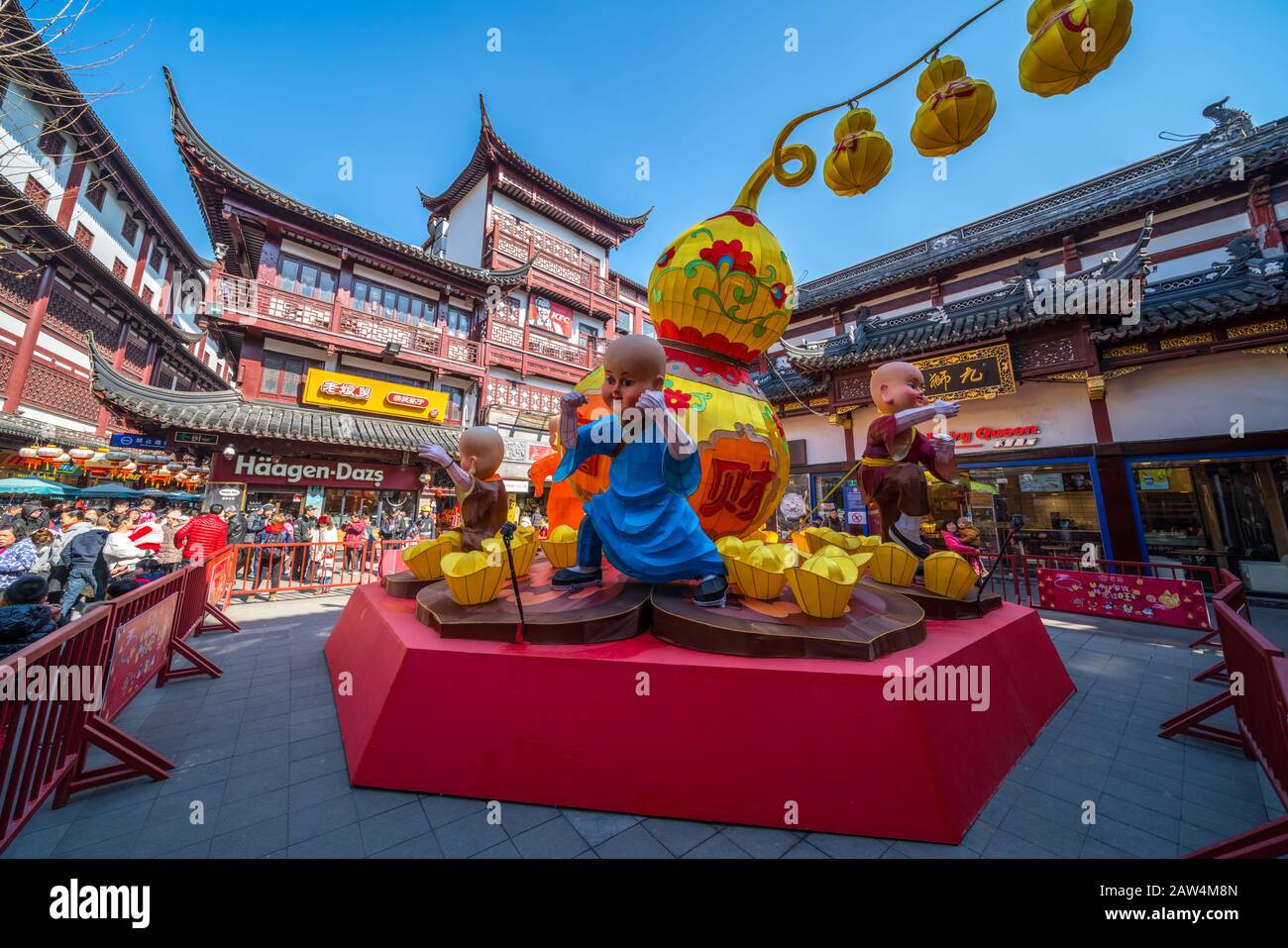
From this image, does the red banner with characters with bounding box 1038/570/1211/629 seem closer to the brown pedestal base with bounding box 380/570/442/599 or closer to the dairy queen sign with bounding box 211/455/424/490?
the brown pedestal base with bounding box 380/570/442/599

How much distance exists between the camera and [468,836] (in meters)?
1.97

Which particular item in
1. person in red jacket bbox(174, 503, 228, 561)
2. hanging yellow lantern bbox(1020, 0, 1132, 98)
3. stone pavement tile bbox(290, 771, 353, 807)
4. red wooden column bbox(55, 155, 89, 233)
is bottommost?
stone pavement tile bbox(290, 771, 353, 807)

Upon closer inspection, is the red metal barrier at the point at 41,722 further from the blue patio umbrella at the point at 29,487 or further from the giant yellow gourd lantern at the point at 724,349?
the blue patio umbrella at the point at 29,487

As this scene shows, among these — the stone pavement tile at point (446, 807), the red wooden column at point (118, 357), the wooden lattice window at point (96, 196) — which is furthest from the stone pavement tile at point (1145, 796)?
the wooden lattice window at point (96, 196)

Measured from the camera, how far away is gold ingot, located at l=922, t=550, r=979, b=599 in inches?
121

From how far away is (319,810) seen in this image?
2166 mm

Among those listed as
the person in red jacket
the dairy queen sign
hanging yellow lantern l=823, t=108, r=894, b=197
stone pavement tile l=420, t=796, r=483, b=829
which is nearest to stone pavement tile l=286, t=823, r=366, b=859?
stone pavement tile l=420, t=796, r=483, b=829

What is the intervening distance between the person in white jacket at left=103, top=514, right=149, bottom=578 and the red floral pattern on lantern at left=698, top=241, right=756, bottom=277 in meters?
8.42

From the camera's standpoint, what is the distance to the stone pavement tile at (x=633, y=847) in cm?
187

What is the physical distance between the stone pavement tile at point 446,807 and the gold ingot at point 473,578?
942 mm

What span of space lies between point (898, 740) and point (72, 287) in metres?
24.6

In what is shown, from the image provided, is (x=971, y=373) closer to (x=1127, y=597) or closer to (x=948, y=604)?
(x=1127, y=597)

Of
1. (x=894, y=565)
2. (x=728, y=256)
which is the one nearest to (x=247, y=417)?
(x=728, y=256)
